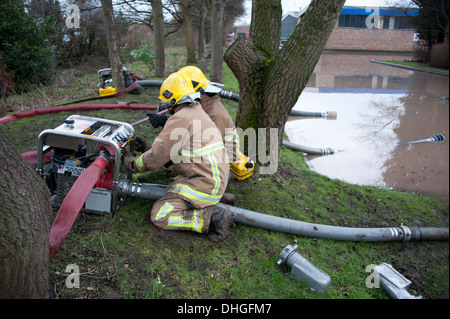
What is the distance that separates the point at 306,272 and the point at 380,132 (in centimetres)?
645

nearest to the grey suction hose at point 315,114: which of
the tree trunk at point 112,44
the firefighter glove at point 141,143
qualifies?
the tree trunk at point 112,44

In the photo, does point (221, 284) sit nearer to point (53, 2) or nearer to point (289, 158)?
point (289, 158)

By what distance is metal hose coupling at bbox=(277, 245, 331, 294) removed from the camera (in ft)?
8.38

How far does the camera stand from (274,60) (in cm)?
391

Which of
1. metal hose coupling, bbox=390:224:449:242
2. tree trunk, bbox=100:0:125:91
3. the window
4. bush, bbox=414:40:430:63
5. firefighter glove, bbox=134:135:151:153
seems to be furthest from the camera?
the window

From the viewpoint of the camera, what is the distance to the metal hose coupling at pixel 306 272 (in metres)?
2.55

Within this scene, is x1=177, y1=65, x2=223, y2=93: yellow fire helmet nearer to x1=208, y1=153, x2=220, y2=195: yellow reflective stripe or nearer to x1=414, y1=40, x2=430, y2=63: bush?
x1=208, y1=153, x2=220, y2=195: yellow reflective stripe

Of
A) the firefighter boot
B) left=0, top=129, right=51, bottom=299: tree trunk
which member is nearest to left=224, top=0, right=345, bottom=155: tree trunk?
the firefighter boot

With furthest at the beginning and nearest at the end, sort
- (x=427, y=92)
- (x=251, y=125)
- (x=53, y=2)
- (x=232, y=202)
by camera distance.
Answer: (x=53, y=2) → (x=427, y=92) → (x=251, y=125) → (x=232, y=202)

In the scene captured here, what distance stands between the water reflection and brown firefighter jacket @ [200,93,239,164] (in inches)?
88.4

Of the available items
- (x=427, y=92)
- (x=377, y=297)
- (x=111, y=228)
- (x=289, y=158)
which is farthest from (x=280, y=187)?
(x=427, y=92)

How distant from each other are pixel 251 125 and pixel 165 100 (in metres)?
1.46

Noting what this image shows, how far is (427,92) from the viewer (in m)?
11.6

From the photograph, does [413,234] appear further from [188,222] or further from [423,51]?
[423,51]
